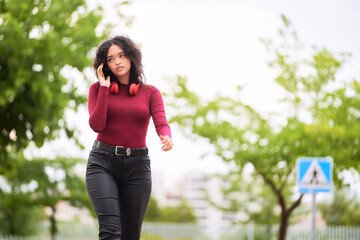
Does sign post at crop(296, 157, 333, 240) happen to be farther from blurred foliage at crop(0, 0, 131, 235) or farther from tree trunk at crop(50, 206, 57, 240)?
tree trunk at crop(50, 206, 57, 240)

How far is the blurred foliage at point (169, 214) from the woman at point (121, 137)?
54977 millimetres

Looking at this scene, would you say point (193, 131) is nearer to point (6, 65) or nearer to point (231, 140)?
point (231, 140)

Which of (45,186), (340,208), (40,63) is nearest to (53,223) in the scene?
(45,186)

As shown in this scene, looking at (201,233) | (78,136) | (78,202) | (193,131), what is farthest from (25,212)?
(78,136)

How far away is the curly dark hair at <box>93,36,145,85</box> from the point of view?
3.42m

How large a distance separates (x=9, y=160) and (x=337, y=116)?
844cm

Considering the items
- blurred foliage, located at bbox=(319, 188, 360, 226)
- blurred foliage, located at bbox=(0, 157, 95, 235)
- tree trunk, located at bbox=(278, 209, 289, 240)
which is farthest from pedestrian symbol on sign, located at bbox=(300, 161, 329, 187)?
blurred foliage, located at bbox=(319, 188, 360, 226)

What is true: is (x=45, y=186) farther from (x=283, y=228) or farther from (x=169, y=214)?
(x=169, y=214)

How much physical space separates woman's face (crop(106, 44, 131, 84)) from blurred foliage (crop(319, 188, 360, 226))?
1291 inches

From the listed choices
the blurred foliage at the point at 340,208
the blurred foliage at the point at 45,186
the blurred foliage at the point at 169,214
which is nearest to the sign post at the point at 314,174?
the blurred foliage at the point at 45,186

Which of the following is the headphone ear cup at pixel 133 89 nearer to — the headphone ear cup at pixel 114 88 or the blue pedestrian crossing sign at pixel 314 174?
the headphone ear cup at pixel 114 88

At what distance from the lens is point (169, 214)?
6088 cm

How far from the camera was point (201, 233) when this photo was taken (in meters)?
35.2

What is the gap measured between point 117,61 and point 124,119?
14.4 inches
